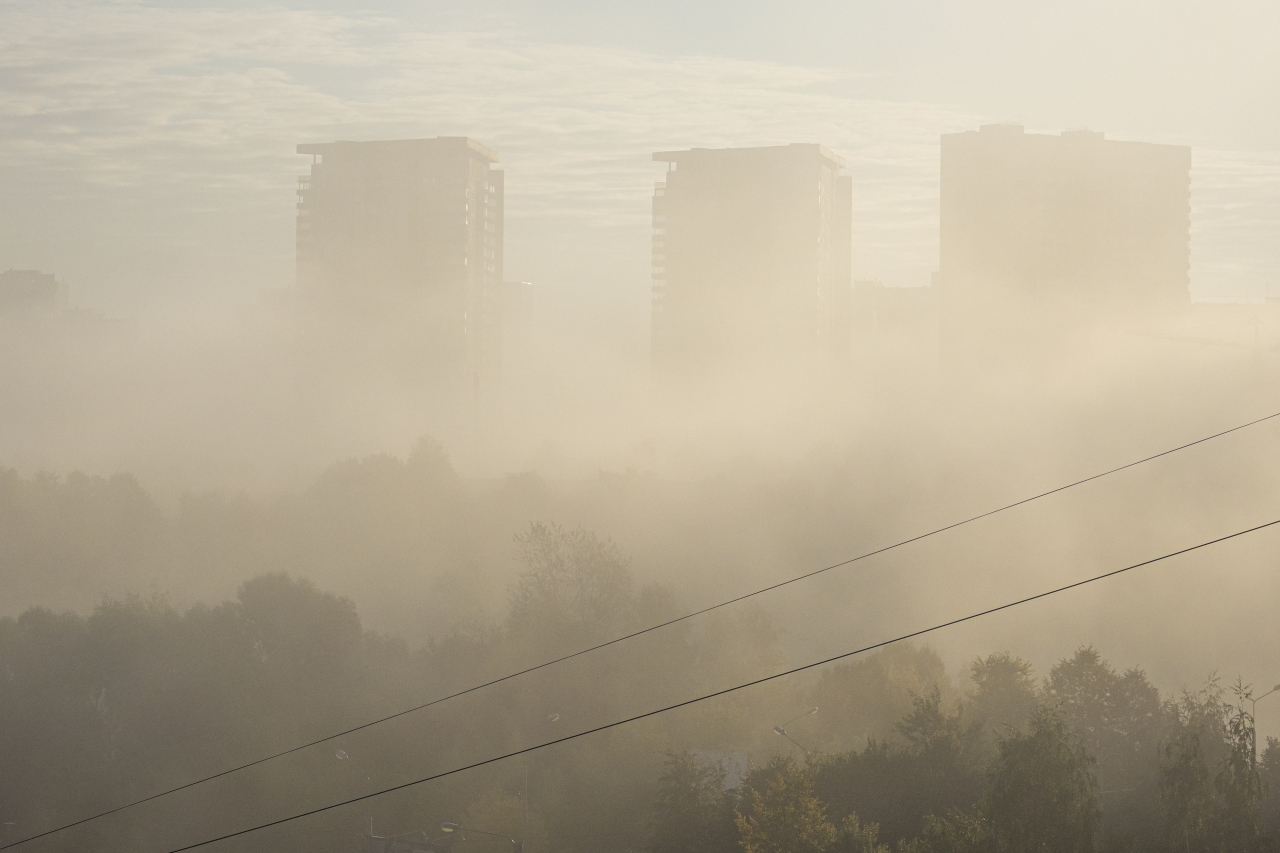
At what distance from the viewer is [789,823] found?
76.1ft

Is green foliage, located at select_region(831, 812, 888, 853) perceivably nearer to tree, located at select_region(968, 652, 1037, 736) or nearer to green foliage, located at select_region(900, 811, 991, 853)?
green foliage, located at select_region(900, 811, 991, 853)

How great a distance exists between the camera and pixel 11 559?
6278 centimetres

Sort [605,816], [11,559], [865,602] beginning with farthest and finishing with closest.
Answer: [11,559], [865,602], [605,816]

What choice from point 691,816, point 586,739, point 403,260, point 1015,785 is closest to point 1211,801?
point 1015,785

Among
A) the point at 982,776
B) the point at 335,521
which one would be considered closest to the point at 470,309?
the point at 335,521

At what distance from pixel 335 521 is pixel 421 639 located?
59.9ft

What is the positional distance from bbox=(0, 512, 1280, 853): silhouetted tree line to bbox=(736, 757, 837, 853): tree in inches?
1.9

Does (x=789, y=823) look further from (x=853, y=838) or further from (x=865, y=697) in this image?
(x=865, y=697)

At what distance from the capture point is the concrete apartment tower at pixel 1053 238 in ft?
301

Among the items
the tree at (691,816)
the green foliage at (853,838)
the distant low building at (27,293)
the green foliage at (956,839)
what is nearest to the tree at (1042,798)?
the green foliage at (956,839)

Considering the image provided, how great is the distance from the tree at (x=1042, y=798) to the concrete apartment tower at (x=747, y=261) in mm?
76656

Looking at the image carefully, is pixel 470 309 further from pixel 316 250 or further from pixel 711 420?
pixel 711 420

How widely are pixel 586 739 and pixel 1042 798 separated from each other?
18.0m

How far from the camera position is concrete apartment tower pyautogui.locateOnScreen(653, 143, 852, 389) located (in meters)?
95.6
